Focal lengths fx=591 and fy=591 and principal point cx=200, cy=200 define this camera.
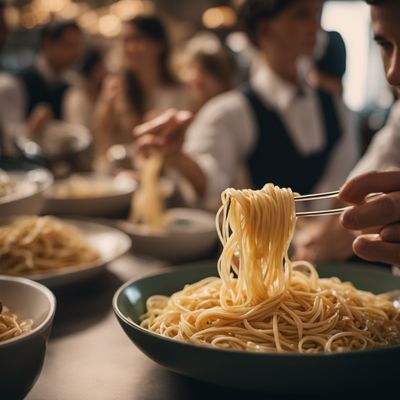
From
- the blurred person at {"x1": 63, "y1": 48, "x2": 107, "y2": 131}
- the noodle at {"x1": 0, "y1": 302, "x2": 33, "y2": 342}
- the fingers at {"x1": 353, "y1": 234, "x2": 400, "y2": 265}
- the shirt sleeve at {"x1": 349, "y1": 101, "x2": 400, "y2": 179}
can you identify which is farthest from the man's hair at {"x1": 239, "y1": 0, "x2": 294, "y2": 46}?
the blurred person at {"x1": 63, "y1": 48, "x2": 107, "y2": 131}

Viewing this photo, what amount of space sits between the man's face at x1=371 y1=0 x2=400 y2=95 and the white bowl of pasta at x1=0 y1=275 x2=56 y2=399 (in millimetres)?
747

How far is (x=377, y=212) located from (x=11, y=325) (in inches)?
24.0

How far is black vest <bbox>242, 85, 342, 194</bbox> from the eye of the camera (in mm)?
2734

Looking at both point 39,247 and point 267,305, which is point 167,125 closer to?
point 39,247

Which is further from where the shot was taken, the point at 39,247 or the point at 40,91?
the point at 40,91

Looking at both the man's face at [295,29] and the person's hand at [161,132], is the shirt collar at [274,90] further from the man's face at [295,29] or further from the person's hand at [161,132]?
the person's hand at [161,132]

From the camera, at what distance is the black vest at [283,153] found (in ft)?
8.97

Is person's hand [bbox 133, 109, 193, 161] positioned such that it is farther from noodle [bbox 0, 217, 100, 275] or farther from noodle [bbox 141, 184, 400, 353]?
noodle [bbox 141, 184, 400, 353]

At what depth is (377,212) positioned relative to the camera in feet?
3.07

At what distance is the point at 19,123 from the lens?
5.02m

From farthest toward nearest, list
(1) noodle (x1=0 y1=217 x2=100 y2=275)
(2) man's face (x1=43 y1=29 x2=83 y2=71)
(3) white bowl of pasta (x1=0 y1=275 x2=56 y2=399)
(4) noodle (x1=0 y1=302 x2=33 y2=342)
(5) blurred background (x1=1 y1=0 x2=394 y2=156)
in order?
(5) blurred background (x1=1 y1=0 x2=394 y2=156) → (2) man's face (x1=43 y1=29 x2=83 y2=71) → (1) noodle (x1=0 y1=217 x2=100 y2=275) → (4) noodle (x1=0 y1=302 x2=33 y2=342) → (3) white bowl of pasta (x1=0 y1=275 x2=56 y2=399)

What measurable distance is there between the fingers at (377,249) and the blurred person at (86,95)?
Answer: 5006mm

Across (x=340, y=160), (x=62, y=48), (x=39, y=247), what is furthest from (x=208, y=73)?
(x=39, y=247)

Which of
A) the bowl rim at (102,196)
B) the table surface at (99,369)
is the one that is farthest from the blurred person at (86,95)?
the table surface at (99,369)
